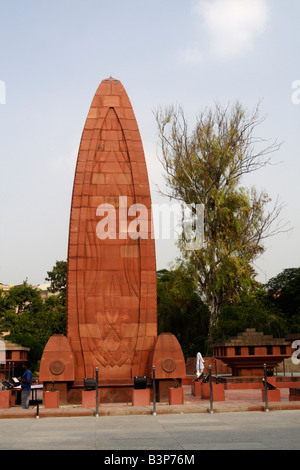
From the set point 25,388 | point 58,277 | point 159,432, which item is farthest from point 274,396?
point 58,277

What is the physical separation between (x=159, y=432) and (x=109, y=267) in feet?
21.5

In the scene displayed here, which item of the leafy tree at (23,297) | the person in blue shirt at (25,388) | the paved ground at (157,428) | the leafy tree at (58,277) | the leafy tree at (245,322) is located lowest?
the paved ground at (157,428)

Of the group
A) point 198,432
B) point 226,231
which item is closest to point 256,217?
point 226,231

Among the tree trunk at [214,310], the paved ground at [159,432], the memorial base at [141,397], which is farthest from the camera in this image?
the tree trunk at [214,310]

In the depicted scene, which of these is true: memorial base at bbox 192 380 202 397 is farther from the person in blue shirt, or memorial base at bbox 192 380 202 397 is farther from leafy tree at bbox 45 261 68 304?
leafy tree at bbox 45 261 68 304

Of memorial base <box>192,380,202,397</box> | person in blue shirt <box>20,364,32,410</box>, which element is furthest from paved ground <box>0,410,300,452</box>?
memorial base <box>192,380,202,397</box>

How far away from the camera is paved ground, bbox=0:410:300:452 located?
7676mm

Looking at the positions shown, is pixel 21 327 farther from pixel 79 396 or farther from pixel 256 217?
pixel 79 396

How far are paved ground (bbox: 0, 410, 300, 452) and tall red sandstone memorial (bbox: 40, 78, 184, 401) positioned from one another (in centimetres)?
278

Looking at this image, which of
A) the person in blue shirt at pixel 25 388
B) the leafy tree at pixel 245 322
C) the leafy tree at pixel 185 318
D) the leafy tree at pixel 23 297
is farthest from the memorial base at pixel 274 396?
the leafy tree at pixel 23 297

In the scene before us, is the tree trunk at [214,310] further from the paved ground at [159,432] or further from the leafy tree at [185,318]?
the paved ground at [159,432]

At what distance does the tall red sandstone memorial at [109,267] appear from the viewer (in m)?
14.3

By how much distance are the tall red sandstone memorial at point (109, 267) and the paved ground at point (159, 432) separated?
9.14ft

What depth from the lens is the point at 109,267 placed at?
1495 cm
